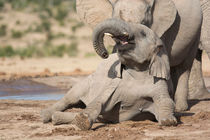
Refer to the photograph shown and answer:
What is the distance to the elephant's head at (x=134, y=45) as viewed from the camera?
4.61 m

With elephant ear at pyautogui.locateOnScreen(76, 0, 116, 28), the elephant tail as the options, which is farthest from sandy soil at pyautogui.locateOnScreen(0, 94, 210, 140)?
the elephant tail

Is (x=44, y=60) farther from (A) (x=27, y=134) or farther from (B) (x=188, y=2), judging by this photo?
(A) (x=27, y=134)

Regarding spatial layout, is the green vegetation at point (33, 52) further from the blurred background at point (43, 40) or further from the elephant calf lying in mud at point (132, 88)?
the elephant calf lying in mud at point (132, 88)

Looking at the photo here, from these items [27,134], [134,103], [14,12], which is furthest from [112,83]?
[14,12]

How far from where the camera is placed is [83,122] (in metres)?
4.70

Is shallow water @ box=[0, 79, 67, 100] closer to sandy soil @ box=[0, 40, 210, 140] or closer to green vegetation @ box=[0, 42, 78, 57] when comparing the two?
sandy soil @ box=[0, 40, 210, 140]

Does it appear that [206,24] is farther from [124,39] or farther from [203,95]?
[124,39]

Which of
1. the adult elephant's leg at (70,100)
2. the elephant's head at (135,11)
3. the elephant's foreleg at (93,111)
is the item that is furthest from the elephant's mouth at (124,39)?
the adult elephant's leg at (70,100)

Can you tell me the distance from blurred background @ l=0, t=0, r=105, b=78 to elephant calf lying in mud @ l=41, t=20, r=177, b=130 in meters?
6.53

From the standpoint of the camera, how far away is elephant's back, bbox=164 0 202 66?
5934 mm

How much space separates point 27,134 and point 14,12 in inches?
914

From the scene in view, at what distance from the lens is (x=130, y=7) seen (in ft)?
16.3

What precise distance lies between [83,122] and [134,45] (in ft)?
2.76

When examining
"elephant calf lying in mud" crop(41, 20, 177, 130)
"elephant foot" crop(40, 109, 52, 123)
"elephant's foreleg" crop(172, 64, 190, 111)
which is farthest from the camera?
"elephant's foreleg" crop(172, 64, 190, 111)
